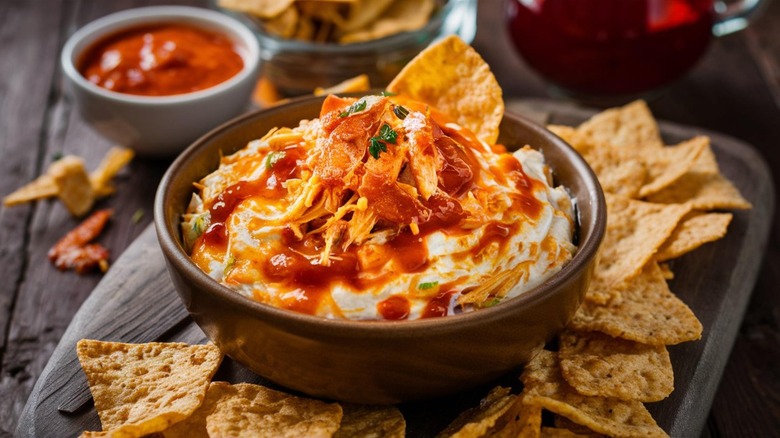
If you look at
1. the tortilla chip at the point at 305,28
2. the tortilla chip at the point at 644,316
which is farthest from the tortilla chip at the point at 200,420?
the tortilla chip at the point at 305,28

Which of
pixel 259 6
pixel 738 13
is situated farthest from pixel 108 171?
pixel 738 13

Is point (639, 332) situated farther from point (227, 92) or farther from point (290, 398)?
point (227, 92)

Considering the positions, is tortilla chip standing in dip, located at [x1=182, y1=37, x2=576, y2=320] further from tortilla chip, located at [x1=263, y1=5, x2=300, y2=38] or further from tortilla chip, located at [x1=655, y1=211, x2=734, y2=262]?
tortilla chip, located at [x1=263, y1=5, x2=300, y2=38]

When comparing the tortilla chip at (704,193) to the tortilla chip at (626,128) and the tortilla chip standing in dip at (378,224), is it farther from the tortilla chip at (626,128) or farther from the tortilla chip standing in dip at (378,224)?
the tortilla chip standing in dip at (378,224)

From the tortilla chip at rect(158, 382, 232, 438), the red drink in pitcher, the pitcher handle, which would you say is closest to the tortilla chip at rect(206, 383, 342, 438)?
the tortilla chip at rect(158, 382, 232, 438)

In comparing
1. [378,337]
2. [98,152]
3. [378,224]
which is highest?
[378,224]

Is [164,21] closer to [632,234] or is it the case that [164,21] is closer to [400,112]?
[400,112]
